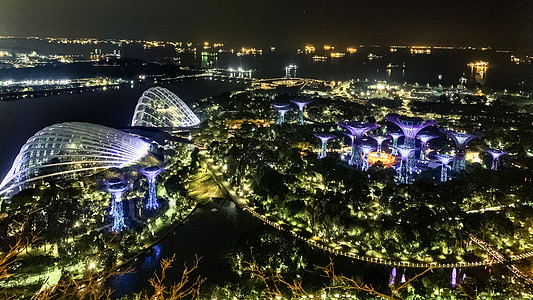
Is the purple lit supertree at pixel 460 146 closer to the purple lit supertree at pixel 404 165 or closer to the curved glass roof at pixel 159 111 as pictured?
the purple lit supertree at pixel 404 165

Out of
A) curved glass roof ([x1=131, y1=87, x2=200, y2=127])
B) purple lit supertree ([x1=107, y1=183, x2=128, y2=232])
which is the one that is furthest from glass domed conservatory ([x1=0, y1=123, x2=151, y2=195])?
curved glass roof ([x1=131, y1=87, x2=200, y2=127])

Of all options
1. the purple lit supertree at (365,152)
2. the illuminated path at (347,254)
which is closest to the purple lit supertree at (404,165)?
the purple lit supertree at (365,152)

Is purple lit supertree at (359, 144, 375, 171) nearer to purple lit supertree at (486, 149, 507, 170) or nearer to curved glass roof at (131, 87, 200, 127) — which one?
purple lit supertree at (486, 149, 507, 170)

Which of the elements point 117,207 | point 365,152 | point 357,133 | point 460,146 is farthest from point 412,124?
point 117,207

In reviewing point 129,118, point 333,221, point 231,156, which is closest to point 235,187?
point 231,156

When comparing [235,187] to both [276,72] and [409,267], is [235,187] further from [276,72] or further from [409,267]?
[276,72]

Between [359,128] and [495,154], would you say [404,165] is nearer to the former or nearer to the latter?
[359,128]

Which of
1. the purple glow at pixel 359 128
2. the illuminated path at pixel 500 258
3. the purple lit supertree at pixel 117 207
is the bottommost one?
the illuminated path at pixel 500 258
